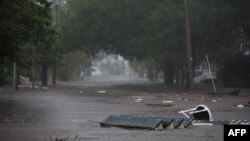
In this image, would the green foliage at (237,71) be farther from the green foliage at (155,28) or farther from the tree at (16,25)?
the tree at (16,25)

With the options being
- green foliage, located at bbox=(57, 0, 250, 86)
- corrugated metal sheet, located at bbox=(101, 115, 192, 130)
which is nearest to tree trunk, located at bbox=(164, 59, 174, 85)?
green foliage, located at bbox=(57, 0, 250, 86)

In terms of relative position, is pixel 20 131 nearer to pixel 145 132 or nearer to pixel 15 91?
pixel 145 132

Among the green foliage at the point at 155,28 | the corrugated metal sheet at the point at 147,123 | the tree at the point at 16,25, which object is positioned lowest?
the corrugated metal sheet at the point at 147,123

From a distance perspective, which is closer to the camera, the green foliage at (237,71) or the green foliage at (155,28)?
the green foliage at (155,28)

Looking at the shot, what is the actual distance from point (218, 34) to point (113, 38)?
12.3 metres

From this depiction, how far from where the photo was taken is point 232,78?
2286 inches

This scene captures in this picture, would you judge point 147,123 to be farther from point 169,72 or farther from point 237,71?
point 169,72

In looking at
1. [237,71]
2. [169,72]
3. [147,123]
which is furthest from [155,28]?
[147,123]

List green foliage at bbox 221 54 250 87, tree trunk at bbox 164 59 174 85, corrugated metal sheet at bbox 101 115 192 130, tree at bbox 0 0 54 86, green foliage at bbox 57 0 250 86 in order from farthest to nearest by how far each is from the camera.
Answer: tree trunk at bbox 164 59 174 85 < green foliage at bbox 221 54 250 87 < green foliage at bbox 57 0 250 86 < tree at bbox 0 0 54 86 < corrugated metal sheet at bbox 101 115 192 130

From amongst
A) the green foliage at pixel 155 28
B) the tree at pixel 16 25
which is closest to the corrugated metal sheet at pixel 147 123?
the tree at pixel 16 25

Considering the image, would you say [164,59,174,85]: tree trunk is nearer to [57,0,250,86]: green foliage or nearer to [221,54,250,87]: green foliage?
[57,0,250,86]: green foliage

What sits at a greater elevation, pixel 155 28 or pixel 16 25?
pixel 155 28

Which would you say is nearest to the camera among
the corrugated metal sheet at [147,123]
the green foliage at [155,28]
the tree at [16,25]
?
the corrugated metal sheet at [147,123]

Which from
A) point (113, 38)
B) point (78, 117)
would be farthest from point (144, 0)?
point (78, 117)
